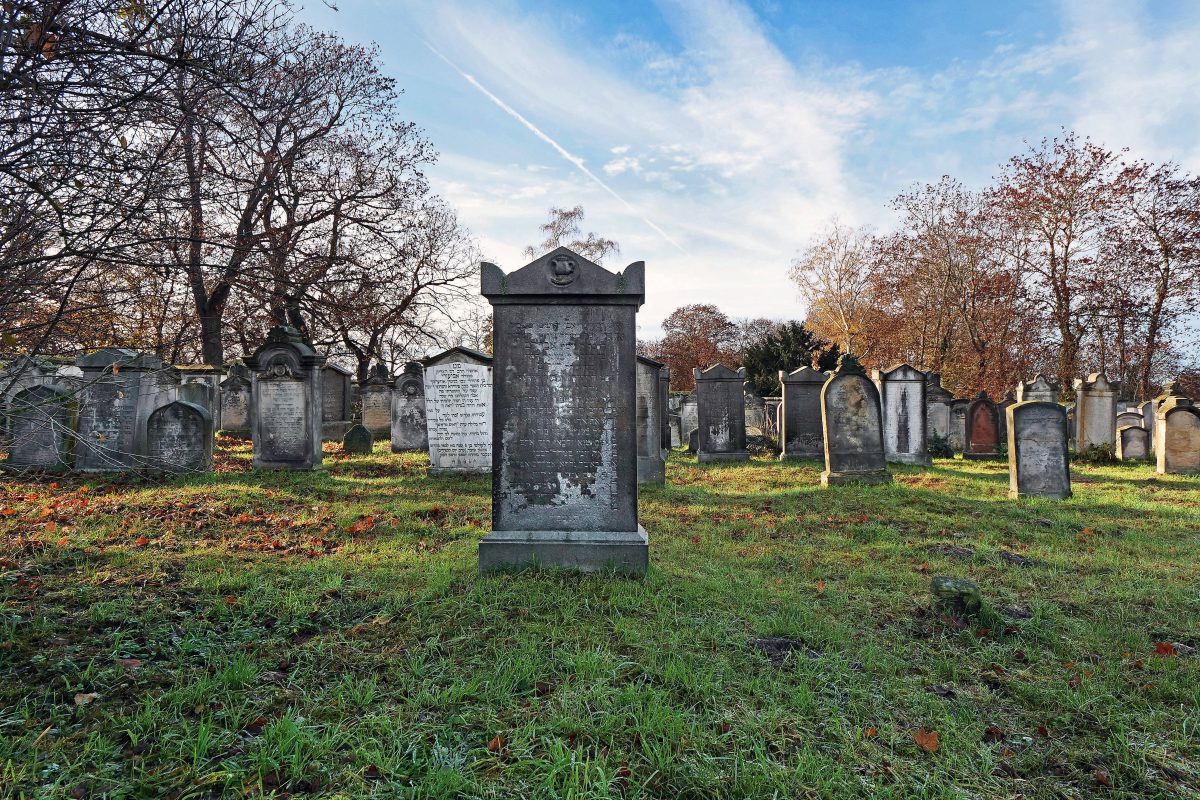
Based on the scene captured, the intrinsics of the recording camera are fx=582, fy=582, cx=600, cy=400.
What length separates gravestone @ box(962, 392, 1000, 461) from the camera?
46.0ft

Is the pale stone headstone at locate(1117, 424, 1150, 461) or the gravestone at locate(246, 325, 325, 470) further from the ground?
the gravestone at locate(246, 325, 325, 470)

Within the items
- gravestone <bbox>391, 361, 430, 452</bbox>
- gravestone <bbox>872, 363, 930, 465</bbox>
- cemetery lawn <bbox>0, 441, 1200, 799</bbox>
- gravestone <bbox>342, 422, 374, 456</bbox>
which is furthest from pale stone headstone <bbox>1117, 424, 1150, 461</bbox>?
gravestone <bbox>342, 422, 374, 456</bbox>

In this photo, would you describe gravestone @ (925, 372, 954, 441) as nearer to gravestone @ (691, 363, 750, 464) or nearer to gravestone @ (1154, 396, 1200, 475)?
gravestone @ (1154, 396, 1200, 475)

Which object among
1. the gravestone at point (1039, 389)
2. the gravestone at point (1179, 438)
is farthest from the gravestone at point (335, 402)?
the gravestone at point (1179, 438)

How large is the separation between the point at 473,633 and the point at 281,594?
4.95 ft

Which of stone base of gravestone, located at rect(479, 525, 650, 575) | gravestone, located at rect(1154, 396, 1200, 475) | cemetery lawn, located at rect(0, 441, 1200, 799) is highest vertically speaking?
gravestone, located at rect(1154, 396, 1200, 475)

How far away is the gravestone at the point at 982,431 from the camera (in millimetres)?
14031

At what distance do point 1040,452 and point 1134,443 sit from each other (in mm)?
8437

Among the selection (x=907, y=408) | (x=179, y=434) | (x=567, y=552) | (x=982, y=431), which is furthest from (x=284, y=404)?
(x=982, y=431)

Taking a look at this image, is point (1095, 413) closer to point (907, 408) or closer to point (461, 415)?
point (907, 408)

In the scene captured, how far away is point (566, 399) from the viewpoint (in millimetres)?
4586

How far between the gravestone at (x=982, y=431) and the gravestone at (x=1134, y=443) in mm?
2819

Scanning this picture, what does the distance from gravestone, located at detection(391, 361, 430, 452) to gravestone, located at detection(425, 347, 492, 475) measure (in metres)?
3.28

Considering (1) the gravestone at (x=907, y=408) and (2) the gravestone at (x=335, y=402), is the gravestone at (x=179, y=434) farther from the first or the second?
(1) the gravestone at (x=907, y=408)
